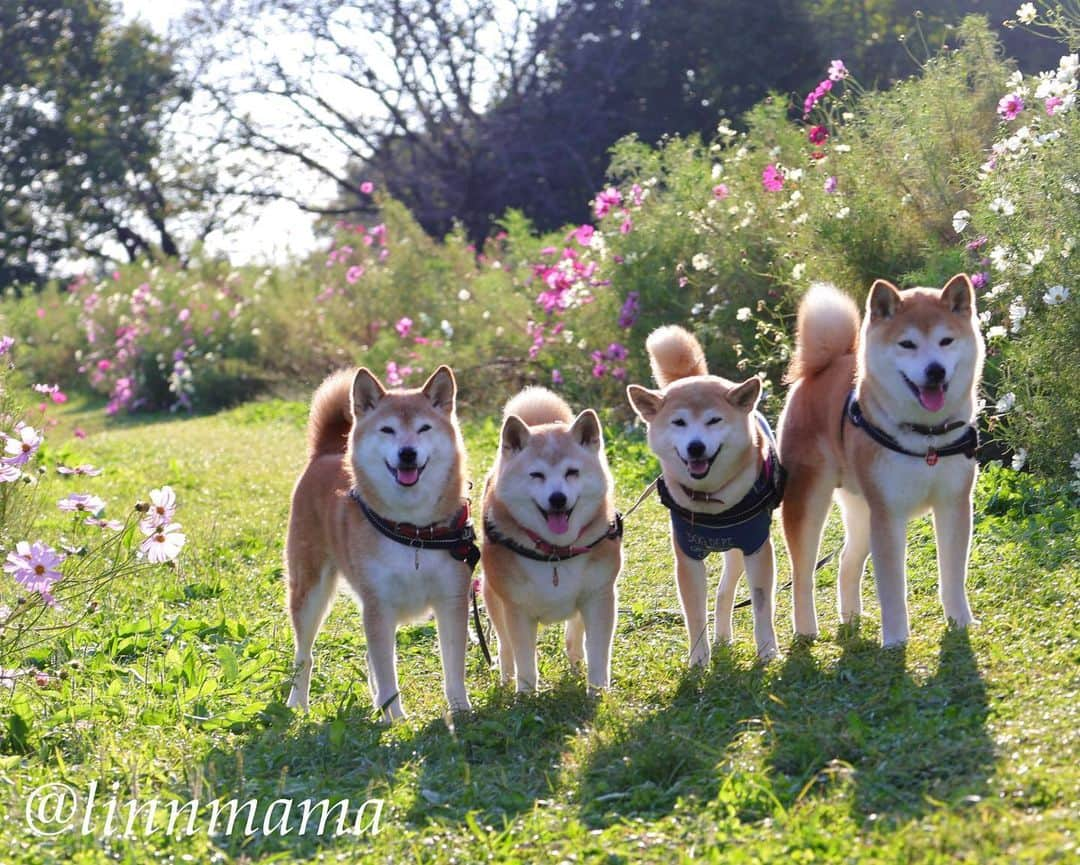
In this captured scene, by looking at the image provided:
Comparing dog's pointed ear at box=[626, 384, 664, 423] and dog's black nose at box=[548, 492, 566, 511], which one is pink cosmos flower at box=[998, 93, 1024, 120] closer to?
dog's pointed ear at box=[626, 384, 664, 423]

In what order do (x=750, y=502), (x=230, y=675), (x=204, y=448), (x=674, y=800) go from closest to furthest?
(x=674, y=800) < (x=750, y=502) < (x=230, y=675) < (x=204, y=448)

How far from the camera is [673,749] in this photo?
145 inches

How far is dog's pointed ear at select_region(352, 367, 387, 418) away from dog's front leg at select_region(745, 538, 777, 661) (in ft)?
4.82

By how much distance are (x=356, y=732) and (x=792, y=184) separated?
19.4ft

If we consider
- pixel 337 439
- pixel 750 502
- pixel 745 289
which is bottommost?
pixel 750 502

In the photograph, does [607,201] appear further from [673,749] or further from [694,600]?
[673,749]

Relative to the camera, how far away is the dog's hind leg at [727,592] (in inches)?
197

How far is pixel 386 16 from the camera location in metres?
22.1

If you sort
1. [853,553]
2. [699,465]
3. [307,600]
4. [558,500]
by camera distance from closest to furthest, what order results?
[558,500]
[699,465]
[307,600]
[853,553]

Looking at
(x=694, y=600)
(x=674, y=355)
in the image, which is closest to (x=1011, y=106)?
(x=674, y=355)

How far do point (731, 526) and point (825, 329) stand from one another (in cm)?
102

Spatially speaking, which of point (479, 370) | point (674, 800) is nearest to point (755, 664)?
point (674, 800)

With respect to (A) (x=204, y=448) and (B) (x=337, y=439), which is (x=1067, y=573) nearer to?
(B) (x=337, y=439)

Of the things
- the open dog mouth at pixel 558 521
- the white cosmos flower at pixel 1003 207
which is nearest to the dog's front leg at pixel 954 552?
the open dog mouth at pixel 558 521
